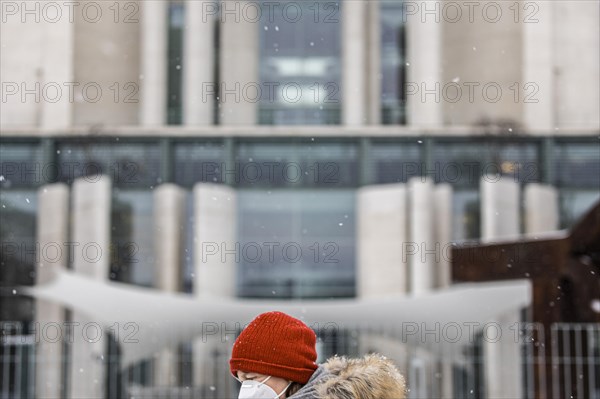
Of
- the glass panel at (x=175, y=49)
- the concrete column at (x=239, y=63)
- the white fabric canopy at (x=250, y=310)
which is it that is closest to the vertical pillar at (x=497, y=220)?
the white fabric canopy at (x=250, y=310)

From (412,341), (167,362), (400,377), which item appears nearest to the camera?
(400,377)

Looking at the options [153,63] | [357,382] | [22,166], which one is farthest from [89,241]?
[357,382]

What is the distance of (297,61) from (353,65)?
1.12 meters

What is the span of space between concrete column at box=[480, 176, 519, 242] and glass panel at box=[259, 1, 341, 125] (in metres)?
3.57

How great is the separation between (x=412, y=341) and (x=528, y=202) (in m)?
6.18

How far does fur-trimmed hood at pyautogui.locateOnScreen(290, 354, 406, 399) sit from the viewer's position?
6.84 feet

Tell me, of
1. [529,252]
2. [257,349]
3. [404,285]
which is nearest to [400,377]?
[257,349]

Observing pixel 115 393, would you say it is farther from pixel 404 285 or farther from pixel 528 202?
pixel 528 202

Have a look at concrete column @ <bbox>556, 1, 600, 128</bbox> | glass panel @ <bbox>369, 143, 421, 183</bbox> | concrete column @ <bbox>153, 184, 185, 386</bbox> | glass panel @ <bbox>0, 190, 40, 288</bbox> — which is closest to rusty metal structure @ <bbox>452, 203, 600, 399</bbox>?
glass panel @ <bbox>369, 143, 421, 183</bbox>

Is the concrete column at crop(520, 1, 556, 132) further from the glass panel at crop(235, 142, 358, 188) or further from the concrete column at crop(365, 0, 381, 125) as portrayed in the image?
the glass panel at crop(235, 142, 358, 188)

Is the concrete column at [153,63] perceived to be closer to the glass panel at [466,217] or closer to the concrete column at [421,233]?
the concrete column at [421,233]

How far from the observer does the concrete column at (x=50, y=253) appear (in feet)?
71.4

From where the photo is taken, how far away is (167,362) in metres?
20.9

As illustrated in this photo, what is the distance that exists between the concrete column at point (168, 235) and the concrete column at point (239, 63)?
1.83 meters
